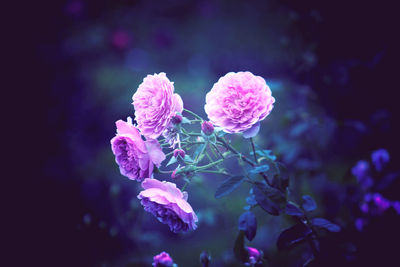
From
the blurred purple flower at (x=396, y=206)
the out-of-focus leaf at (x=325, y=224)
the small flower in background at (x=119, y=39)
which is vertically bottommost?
the out-of-focus leaf at (x=325, y=224)

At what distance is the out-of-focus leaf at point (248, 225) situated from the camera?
71cm

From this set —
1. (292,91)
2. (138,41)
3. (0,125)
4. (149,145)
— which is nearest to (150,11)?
(138,41)

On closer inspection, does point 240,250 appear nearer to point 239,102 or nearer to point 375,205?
point 239,102

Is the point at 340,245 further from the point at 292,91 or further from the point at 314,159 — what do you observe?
the point at 292,91

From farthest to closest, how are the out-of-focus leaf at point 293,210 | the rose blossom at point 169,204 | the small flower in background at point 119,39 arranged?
the small flower in background at point 119,39
the out-of-focus leaf at point 293,210
the rose blossom at point 169,204

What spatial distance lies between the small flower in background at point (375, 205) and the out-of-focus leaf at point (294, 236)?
36 cm

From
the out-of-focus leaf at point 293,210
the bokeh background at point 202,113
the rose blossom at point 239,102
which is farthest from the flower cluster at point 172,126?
the bokeh background at point 202,113

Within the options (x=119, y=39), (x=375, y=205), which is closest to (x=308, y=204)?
(x=375, y=205)

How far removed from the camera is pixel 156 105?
705 mm

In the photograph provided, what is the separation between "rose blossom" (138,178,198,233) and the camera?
25.3 inches

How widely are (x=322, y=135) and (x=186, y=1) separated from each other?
2.96m

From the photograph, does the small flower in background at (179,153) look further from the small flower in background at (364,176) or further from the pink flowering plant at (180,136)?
the small flower in background at (364,176)

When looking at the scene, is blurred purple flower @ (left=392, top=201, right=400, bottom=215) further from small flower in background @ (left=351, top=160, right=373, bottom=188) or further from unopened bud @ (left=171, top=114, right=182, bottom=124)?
unopened bud @ (left=171, top=114, right=182, bottom=124)

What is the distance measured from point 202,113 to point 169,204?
2072 millimetres
